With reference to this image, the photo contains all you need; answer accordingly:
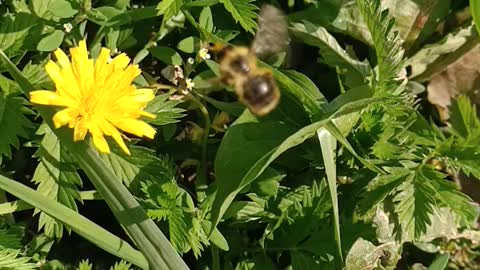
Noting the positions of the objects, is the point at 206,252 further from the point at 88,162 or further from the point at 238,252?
the point at 88,162

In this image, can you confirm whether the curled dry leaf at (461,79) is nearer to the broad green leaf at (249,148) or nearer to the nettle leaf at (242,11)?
the broad green leaf at (249,148)

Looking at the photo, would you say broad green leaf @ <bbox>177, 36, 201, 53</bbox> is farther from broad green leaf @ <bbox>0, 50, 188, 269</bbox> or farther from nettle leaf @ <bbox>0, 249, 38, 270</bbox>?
nettle leaf @ <bbox>0, 249, 38, 270</bbox>

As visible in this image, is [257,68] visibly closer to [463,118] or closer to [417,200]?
[417,200]

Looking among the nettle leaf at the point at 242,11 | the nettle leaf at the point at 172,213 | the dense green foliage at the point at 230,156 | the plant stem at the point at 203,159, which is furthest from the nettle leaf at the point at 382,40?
the nettle leaf at the point at 172,213

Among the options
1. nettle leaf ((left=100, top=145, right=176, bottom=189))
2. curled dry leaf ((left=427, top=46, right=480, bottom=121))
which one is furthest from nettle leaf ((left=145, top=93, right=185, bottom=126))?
curled dry leaf ((left=427, top=46, right=480, bottom=121))

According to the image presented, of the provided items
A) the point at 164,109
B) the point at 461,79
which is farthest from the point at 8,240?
the point at 461,79
